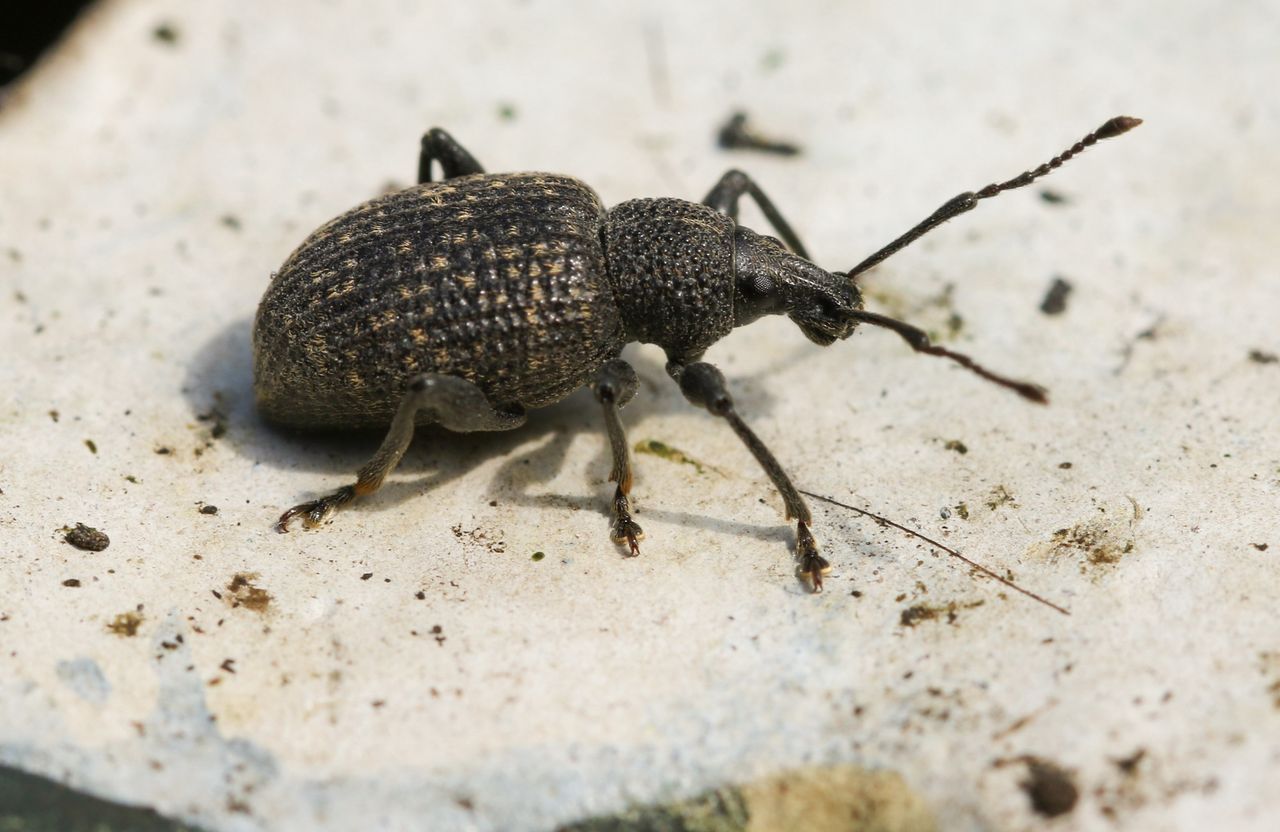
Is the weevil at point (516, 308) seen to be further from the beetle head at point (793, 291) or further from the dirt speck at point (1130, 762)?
the dirt speck at point (1130, 762)

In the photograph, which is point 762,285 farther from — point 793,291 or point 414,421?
point 414,421

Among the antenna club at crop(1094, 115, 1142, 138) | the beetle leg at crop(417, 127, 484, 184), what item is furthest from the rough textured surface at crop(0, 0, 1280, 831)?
the antenna club at crop(1094, 115, 1142, 138)

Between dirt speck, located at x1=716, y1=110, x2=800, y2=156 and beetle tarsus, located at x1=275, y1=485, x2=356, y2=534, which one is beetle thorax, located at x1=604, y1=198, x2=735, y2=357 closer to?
beetle tarsus, located at x1=275, y1=485, x2=356, y2=534

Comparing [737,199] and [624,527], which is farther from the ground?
[737,199]

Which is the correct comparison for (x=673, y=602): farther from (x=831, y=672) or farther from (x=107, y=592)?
(x=107, y=592)

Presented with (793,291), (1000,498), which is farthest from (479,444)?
(1000,498)

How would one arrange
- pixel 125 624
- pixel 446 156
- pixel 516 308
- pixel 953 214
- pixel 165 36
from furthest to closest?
1. pixel 165 36
2. pixel 446 156
3. pixel 953 214
4. pixel 516 308
5. pixel 125 624

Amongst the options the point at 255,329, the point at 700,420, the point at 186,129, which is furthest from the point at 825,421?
the point at 186,129
